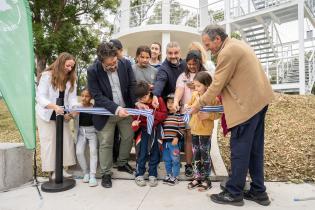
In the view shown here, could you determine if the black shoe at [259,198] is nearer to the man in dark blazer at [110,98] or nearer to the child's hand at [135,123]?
the child's hand at [135,123]

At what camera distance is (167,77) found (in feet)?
14.9

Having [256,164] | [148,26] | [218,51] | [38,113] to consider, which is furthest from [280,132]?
[148,26]

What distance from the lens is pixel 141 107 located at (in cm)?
436

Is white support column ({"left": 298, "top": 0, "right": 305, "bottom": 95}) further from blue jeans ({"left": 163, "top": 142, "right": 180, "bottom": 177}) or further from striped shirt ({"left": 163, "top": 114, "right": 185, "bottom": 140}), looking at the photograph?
blue jeans ({"left": 163, "top": 142, "right": 180, "bottom": 177})

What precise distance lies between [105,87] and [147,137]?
35.5 inches

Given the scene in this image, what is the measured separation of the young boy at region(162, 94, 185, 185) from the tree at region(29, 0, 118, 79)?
7.08 meters

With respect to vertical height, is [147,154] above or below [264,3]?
below

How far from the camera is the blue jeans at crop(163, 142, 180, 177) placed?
436 cm

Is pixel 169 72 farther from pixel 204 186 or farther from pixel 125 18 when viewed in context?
pixel 125 18

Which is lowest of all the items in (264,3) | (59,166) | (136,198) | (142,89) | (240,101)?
(136,198)

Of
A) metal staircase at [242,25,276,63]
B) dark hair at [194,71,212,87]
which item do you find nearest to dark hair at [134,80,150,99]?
dark hair at [194,71,212,87]

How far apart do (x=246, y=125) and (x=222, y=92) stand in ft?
1.55

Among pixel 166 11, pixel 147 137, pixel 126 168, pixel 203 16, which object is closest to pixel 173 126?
pixel 147 137

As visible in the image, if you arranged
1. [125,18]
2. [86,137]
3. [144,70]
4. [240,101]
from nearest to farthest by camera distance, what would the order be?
[240,101] → [86,137] → [144,70] → [125,18]
